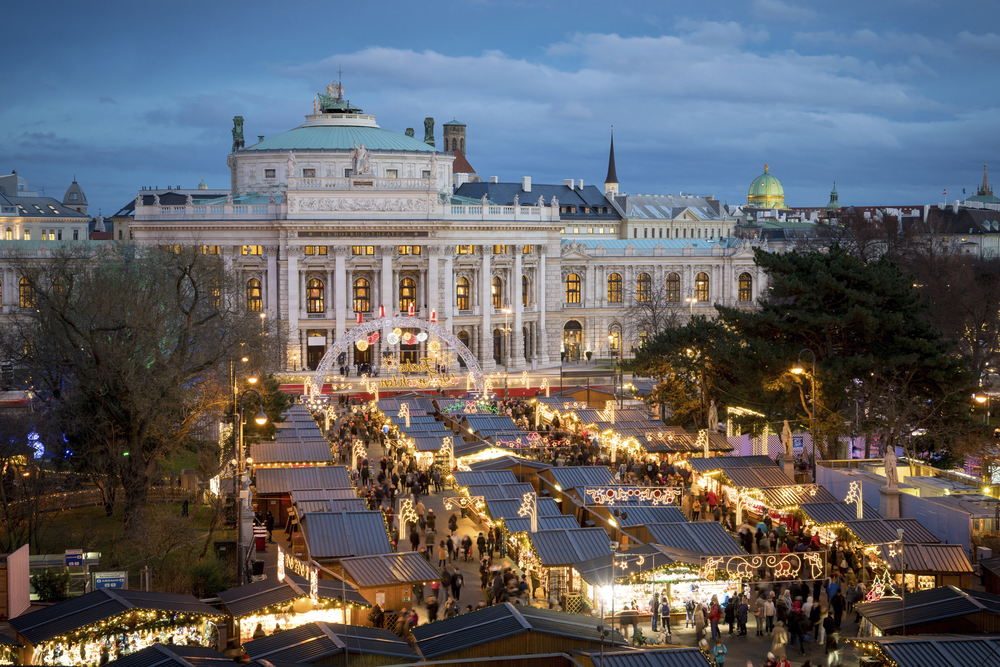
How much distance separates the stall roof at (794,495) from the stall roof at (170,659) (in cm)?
1899

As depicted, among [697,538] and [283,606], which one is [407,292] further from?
[283,606]

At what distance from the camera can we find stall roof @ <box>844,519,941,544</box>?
93.1 ft

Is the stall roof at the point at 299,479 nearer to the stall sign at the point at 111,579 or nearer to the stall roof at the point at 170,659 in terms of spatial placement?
the stall sign at the point at 111,579

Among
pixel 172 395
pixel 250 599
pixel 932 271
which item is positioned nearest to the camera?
pixel 250 599

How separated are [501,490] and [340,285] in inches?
2065

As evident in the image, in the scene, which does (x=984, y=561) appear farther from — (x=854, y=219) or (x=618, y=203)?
(x=618, y=203)

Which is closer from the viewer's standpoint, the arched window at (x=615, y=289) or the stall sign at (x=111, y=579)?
the stall sign at (x=111, y=579)

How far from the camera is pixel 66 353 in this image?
37.1 m

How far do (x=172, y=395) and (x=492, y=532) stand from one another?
1160 centimetres

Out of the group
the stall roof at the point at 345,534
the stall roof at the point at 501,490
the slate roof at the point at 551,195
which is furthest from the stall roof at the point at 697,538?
the slate roof at the point at 551,195

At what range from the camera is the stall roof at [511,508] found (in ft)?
105

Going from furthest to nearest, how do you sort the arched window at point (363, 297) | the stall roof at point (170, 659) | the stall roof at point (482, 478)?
the arched window at point (363, 297)
the stall roof at point (482, 478)
the stall roof at point (170, 659)

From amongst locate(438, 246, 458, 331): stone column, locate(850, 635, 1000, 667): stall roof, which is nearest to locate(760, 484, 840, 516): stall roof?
locate(850, 635, 1000, 667): stall roof

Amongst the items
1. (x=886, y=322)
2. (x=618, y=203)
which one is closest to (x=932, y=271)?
(x=886, y=322)
